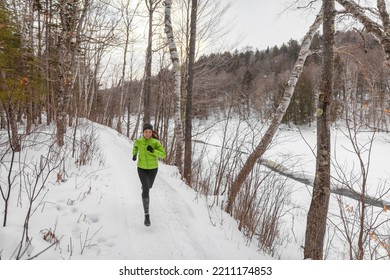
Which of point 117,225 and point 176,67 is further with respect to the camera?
point 176,67

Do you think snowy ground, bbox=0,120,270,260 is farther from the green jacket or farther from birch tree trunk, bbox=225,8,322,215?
the green jacket

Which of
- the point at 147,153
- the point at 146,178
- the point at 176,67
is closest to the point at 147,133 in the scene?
the point at 147,153

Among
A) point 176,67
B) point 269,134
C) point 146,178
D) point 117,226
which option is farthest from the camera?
point 176,67

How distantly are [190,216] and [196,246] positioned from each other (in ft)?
3.12

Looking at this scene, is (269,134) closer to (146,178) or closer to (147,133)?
(147,133)

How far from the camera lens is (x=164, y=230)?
3844 mm

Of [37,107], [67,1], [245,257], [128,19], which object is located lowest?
[245,257]

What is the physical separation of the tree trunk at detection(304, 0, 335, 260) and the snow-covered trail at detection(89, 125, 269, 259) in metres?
0.85

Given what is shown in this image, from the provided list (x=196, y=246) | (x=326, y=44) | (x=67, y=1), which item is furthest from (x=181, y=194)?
(x=67, y=1)

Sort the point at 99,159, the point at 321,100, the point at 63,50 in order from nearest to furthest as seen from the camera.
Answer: the point at 321,100 < the point at 99,159 < the point at 63,50

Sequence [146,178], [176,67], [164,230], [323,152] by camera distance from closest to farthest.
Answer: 1. [323,152]
2. [164,230]
3. [146,178]
4. [176,67]

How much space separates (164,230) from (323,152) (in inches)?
101

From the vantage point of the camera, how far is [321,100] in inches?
Result: 134

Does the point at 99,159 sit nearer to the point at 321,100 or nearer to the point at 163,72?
the point at 321,100
